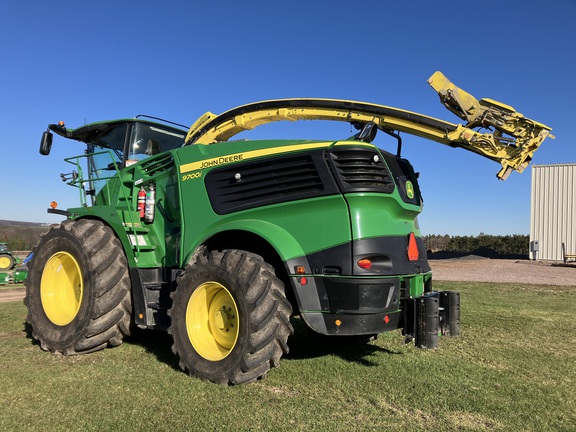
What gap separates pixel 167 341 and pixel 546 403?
424 cm

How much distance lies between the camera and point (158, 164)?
5352 mm

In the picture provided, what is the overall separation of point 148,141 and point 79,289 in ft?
6.91

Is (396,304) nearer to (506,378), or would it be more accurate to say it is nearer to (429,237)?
(506,378)

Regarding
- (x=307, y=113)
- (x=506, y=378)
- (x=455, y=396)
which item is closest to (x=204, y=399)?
(x=455, y=396)

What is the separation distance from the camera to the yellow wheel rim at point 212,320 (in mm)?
4281

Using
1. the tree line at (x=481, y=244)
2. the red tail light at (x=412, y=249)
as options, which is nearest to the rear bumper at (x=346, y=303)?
the red tail light at (x=412, y=249)

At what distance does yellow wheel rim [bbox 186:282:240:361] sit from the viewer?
169 inches

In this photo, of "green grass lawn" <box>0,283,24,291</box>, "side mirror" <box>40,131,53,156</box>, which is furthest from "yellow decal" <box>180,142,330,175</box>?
"green grass lawn" <box>0,283,24,291</box>

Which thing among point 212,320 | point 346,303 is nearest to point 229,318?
point 212,320

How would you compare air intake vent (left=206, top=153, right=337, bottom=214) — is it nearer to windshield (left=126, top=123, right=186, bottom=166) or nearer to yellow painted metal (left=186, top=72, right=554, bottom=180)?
yellow painted metal (left=186, top=72, right=554, bottom=180)

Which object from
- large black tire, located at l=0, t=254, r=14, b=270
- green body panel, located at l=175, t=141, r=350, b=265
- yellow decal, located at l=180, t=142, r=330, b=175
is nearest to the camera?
green body panel, located at l=175, t=141, r=350, b=265

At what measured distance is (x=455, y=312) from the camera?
14.6ft

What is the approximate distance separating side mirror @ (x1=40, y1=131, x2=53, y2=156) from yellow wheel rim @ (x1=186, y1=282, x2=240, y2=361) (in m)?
3.48

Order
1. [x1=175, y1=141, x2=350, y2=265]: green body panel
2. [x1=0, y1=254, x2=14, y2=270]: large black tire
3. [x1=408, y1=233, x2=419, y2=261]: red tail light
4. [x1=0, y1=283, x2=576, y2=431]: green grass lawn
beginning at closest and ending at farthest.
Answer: [x1=0, y1=283, x2=576, y2=431]: green grass lawn → [x1=175, y1=141, x2=350, y2=265]: green body panel → [x1=408, y1=233, x2=419, y2=261]: red tail light → [x1=0, y1=254, x2=14, y2=270]: large black tire
